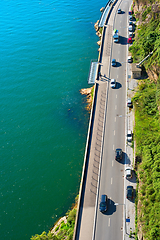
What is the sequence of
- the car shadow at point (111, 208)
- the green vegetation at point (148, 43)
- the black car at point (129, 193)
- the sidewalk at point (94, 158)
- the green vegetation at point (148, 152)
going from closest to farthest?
the green vegetation at point (148, 152)
the sidewalk at point (94, 158)
the car shadow at point (111, 208)
the black car at point (129, 193)
the green vegetation at point (148, 43)

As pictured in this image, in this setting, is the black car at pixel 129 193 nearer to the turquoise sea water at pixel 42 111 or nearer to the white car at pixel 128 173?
the white car at pixel 128 173

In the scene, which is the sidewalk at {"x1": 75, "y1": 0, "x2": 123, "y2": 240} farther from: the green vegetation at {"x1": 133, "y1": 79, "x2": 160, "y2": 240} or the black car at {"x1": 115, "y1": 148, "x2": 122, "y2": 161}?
the green vegetation at {"x1": 133, "y1": 79, "x2": 160, "y2": 240}

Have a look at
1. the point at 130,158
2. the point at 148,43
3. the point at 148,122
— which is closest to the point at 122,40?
the point at 148,43

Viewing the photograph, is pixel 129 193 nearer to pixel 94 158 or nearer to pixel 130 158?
pixel 130 158

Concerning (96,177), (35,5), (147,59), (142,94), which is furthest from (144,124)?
→ (35,5)

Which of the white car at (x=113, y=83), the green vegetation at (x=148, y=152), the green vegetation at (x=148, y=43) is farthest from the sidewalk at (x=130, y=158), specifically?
the green vegetation at (x=148, y=43)

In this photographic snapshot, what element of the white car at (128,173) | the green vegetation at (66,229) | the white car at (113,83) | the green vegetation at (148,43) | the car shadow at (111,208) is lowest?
the green vegetation at (66,229)

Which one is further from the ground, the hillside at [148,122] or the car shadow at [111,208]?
the hillside at [148,122]

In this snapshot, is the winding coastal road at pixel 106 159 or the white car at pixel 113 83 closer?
the winding coastal road at pixel 106 159

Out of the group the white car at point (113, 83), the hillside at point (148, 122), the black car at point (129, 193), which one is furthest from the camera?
the white car at point (113, 83)
